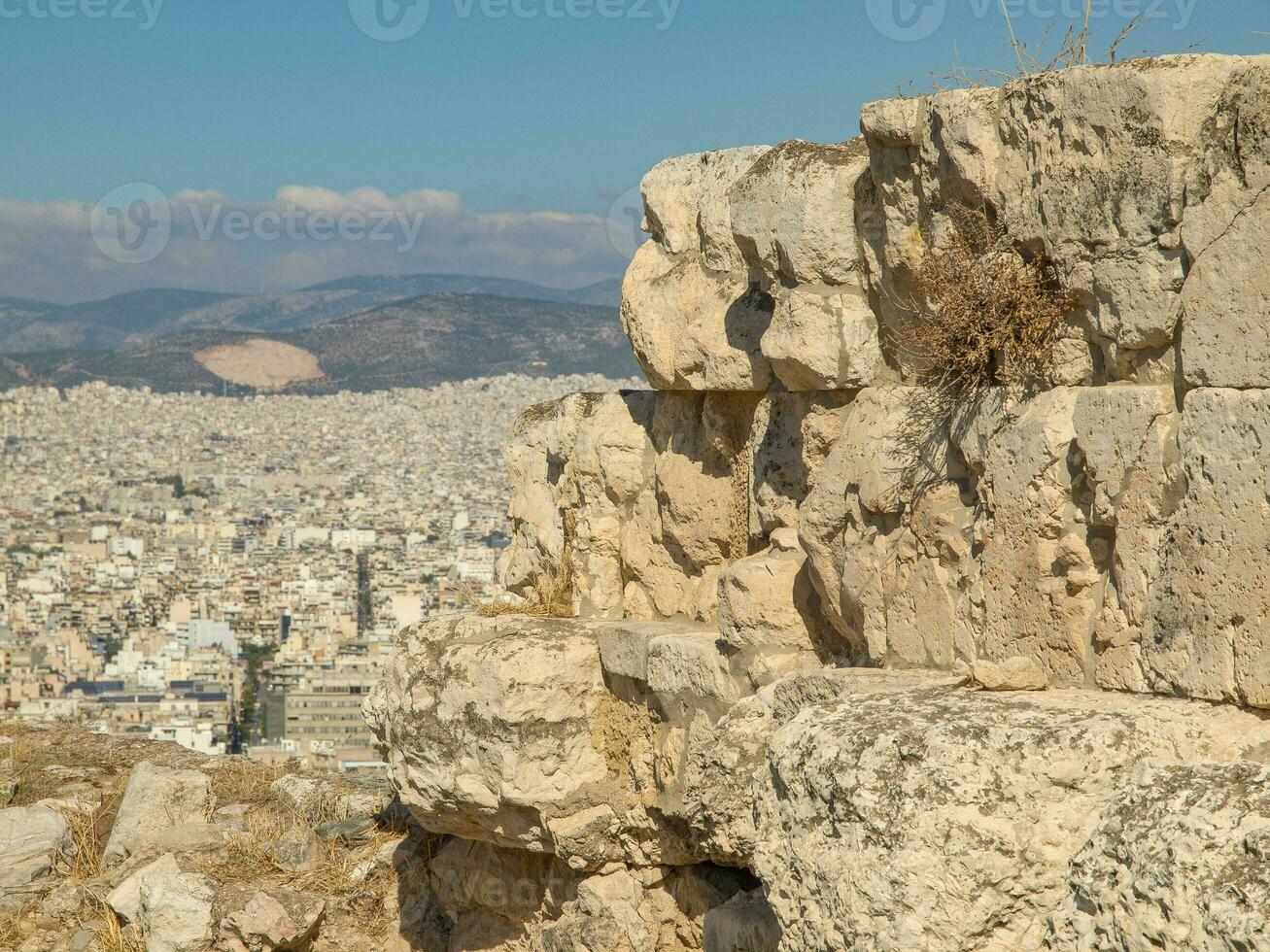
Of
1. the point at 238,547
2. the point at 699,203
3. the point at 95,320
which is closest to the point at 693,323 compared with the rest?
the point at 699,203

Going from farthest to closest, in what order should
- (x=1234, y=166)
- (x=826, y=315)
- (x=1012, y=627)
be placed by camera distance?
1. (x=826, y=315)
2. (x=1012, y=627)
3. (x=1234, y=166)

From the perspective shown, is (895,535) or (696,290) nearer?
(895,535)

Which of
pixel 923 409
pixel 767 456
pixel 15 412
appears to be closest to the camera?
pixel 923 409

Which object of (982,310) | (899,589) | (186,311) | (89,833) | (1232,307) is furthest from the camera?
(186,311)

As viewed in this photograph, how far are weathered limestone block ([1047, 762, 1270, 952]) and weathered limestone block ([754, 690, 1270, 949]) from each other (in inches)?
3.9

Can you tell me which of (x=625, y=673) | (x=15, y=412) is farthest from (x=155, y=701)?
(x=15, y=412)

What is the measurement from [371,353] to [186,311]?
47.3 m

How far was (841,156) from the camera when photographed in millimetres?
5207

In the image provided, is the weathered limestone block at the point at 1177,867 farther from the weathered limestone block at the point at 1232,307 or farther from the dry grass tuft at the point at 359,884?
the dry grass tuft at the point at 359,884

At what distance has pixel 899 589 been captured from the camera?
4.68 meters

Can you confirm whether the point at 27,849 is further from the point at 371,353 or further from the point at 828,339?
the point at 371,353

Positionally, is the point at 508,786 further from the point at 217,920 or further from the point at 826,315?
the point at 826,315

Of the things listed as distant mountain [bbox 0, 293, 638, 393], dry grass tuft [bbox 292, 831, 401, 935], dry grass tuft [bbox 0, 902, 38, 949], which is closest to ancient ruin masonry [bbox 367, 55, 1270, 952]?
dry grass tuft [bbox 292, 831, 401, 935]

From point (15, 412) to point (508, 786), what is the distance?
92.3 meters
